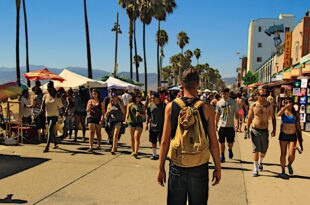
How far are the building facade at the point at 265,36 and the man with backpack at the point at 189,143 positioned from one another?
87.4 metres

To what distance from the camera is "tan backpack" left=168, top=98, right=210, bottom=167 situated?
304cm

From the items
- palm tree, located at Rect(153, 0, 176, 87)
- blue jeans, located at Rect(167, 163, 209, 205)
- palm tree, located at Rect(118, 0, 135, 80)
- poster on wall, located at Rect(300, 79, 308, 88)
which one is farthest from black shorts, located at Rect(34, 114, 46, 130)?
palm tree, located at Rect(153, 0, 176, 87)

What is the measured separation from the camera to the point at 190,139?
3.07m

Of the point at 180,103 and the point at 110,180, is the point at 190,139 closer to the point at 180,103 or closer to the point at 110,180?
the point at 180,103

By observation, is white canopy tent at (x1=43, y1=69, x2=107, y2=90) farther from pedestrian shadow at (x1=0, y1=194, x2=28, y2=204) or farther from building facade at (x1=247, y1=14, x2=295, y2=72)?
building facade at (x1=247, y1=14, x2=295, y2=72)

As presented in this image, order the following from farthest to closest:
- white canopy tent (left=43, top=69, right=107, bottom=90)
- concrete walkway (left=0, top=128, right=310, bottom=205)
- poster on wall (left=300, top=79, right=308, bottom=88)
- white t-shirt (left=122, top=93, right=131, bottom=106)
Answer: white t-shirt (left=122, top=93, right=131, bottom=106) < white canopy tent (left=43, top=69, right=107, bottom=90) < poster on wall (left=300, top=79, right=308, bottom=88) < concrete walkway (left=0, top=128, right=310, bottom=205)

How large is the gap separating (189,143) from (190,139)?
1.5 inches

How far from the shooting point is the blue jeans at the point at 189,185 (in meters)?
3.15

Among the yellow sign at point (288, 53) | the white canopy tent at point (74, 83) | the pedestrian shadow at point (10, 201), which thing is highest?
the yellow sign at point (288, 53)

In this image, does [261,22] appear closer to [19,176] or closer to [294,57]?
[294,57]

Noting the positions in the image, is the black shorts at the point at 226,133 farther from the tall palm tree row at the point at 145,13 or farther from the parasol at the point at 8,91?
the tall palm tree row at the point at 145,13

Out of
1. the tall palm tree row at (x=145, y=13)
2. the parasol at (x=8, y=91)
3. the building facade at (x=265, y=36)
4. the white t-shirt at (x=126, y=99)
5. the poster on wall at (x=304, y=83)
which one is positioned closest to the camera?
the parasol at (x=8, y=91)

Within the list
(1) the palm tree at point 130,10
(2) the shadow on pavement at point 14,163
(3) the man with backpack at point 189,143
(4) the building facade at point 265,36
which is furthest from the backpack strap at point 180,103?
(4) the building facade at point 265,36

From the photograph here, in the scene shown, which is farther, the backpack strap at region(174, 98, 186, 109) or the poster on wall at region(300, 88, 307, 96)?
the poster on wall at region(300, 88, 307, 96)
